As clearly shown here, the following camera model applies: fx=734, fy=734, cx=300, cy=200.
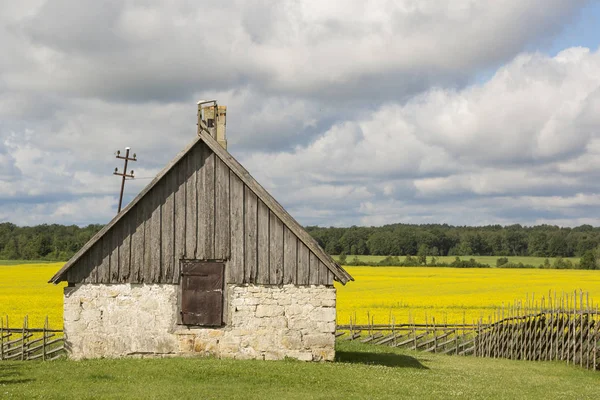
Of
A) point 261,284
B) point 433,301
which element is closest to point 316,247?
point 261,284

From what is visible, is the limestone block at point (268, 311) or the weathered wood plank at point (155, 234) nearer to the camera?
the limestone block at point (268, 311)

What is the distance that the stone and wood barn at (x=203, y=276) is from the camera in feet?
67.8

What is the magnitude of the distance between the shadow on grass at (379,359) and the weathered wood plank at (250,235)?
4302mm

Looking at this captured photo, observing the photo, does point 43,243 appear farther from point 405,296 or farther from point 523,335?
point 523,335

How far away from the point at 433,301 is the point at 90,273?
105 ft

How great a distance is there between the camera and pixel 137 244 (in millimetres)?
21297

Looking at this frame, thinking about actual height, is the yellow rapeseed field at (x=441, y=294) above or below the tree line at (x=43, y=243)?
below

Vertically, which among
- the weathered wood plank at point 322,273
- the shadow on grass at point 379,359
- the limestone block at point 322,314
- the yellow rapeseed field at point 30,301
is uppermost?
the weathered wood plank at point 322,273

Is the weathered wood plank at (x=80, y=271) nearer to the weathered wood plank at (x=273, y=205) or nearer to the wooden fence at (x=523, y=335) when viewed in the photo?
the weathered wood plank at (x=273, y=205)

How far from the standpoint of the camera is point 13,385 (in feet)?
54.4

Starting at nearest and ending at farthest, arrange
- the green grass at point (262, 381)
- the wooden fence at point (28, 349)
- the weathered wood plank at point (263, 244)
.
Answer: the green grass at point (262, 381), the weathered wood plank at point (263, 244), the wooden fence at point (28, 349)

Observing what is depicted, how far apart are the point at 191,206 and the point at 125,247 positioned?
226 cm

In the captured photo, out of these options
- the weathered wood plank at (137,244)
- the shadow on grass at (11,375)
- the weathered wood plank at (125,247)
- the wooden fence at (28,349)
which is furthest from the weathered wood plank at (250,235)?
the wooden fence at (28,349)

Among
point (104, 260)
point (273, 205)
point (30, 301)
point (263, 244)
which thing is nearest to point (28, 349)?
point (104, 260)
